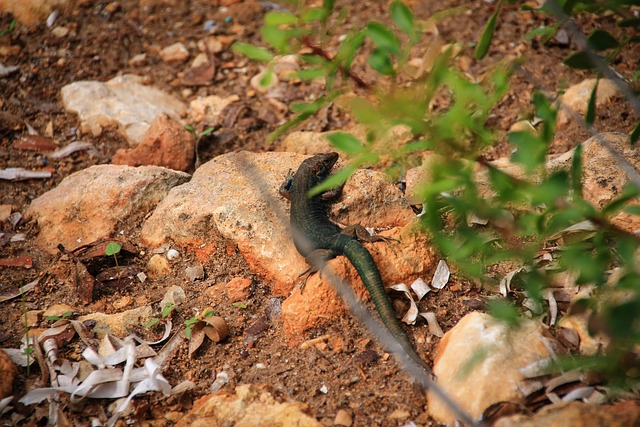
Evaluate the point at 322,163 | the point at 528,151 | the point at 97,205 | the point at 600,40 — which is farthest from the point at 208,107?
the point at 528,151

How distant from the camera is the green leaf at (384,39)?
7.21ft

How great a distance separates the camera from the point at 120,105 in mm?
6379

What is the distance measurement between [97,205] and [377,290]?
2651 mm

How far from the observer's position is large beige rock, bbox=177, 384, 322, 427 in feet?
10.4

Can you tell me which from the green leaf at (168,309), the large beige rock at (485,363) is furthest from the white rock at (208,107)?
the large beige rock at (485,363)

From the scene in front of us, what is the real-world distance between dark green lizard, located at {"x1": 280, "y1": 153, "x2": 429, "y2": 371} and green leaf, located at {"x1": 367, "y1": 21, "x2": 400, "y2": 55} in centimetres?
→ 200

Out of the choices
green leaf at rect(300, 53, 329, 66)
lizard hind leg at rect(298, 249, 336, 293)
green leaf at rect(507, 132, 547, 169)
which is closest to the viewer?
green leaf at rect(507, 132, 547, 169)

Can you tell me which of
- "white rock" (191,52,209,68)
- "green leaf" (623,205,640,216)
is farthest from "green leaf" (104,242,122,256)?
"green leaf" (623,205,640,216)

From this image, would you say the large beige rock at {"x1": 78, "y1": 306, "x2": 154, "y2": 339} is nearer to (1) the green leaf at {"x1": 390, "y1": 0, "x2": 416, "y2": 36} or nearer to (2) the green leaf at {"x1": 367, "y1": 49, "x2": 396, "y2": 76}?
(2) the green leaf at {"x1": 367, "y1": 49, "x2": 396, "y2": 76}

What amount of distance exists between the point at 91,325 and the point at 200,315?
0.76m

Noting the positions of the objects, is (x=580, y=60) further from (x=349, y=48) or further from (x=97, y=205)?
(x=97, y=205)

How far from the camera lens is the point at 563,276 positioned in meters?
3.76

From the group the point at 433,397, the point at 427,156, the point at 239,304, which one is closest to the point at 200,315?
the point at 239,304

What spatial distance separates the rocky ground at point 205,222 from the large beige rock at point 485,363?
0.01m
